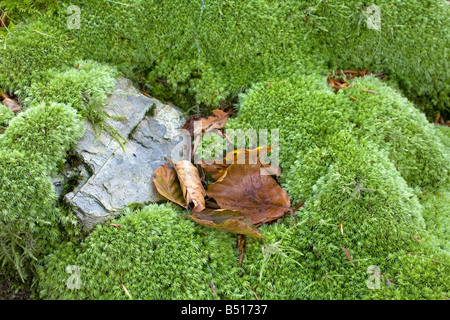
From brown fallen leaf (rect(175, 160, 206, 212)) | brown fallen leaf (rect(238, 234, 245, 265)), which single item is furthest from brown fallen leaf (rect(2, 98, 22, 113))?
brown fallen leaf (rect(238, 234, 245, 265))

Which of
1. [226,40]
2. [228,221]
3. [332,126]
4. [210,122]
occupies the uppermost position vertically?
[226,40]

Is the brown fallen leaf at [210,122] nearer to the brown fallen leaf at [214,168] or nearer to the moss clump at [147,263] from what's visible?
the brown fallen leaf at [214,168]

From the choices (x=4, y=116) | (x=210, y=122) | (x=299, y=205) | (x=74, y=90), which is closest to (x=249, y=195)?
(x=299, y=205)

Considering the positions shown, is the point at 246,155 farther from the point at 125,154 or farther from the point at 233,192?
the point at 125,154

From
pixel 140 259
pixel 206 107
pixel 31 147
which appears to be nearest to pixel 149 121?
pixel 206 107

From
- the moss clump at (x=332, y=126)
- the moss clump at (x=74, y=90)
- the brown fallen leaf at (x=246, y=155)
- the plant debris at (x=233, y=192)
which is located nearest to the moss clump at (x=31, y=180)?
the moss clump at (x=74, y=90)

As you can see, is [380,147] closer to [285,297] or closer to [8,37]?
[285,297]

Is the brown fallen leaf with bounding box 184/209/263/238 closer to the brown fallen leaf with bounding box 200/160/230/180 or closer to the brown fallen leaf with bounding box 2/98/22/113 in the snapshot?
the brown fallen leaf with bounding box 200/160/230/180
